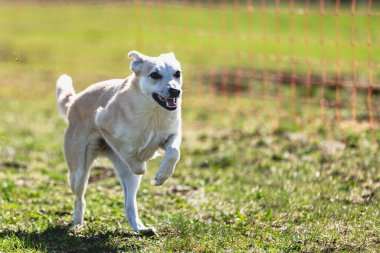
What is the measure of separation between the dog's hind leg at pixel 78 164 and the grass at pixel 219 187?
19 cm

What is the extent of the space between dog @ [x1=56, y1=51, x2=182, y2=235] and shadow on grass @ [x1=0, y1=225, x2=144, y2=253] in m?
0.25

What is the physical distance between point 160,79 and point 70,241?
65.2 inches

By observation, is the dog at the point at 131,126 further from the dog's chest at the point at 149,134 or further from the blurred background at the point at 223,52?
the blurred background at the point at 223,52

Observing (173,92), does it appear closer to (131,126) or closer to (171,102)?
(171,102)

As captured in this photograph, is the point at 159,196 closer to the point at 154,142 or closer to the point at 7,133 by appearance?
the point at 154,142

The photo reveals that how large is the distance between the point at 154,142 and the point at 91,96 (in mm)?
1004

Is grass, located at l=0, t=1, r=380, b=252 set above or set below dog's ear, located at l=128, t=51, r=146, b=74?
below

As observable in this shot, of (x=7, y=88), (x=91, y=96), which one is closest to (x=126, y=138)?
(x=91, y=96)

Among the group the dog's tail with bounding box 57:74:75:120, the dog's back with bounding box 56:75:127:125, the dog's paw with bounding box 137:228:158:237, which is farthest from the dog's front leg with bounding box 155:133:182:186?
the dog's tail with bounding box 57:74:75:120

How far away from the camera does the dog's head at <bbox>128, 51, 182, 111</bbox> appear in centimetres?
617

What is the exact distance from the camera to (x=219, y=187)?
8.52 meters

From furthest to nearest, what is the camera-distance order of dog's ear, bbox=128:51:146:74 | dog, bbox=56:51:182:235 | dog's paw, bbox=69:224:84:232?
dog's paw, bbox=69:224:84:232, dog's ear, bbox=128:51:146:74, dog, bbox=56:51:182:235

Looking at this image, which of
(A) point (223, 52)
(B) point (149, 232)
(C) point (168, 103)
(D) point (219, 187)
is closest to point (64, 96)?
(C) point (168, 103)

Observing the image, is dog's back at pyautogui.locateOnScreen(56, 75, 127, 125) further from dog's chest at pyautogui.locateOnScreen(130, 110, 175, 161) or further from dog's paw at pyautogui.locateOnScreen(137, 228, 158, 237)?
dog's paw at pyautogui.locateOnScreen(137, 228, 158, 237)
